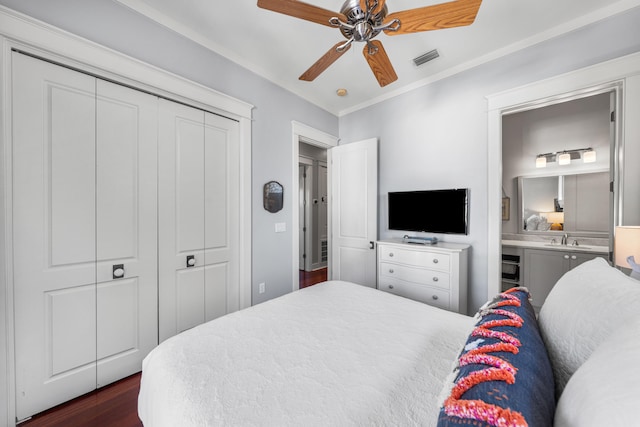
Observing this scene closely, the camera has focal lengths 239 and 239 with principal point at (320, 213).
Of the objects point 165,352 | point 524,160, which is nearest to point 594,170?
point 524,160

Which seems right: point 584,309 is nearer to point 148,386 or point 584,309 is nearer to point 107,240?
point 148,386

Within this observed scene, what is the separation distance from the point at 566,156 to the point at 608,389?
13.1 ft

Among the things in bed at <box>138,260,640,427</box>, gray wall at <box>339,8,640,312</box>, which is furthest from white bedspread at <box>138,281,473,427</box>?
gray wall at <box>339,8,640,312</box>

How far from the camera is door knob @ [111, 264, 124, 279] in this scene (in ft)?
5.72

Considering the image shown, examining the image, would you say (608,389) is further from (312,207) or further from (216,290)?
(312,207)

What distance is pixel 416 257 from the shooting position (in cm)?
254

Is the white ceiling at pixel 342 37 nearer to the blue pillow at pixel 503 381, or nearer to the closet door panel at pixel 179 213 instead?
the closet door panel at pixel 179 213

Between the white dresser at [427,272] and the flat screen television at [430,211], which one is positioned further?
the flat screen television at [430,211]

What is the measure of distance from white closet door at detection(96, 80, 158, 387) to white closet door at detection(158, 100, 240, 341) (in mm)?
84

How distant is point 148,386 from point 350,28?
2058 millimetres

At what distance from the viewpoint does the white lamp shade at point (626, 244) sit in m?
1.34

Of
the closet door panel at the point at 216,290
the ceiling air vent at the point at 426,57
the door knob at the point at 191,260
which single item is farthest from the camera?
the ceiling air vent at the point at 426,57

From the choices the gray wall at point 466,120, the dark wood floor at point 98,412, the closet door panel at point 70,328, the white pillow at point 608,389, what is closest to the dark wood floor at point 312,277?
the gray wall at point 466,120

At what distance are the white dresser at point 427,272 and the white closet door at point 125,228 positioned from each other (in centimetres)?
228
